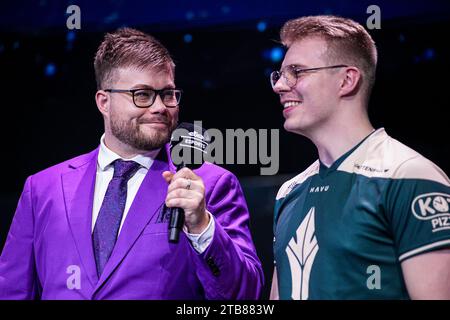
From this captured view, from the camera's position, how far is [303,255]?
2234 millimetres

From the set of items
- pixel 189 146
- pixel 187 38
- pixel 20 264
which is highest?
pixel 187 38

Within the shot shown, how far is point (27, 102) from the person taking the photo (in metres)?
3.27

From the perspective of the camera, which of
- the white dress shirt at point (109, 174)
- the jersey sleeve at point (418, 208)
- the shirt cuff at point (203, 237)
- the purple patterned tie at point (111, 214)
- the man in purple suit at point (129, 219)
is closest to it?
the jersey sleeve at point (418, 208)

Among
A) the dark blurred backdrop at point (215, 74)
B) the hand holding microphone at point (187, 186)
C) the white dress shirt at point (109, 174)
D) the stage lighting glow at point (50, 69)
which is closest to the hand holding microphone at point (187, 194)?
the hand holding microphone at point (187, 186)

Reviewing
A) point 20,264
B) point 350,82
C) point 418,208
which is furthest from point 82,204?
point 418,208

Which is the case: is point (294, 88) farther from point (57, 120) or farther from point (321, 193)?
point (57, 120)

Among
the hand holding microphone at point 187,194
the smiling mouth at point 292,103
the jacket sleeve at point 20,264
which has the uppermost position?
the smiling mouth at point 292,103

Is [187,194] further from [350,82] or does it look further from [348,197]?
A: [350,82]

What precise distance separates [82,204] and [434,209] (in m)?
1.28

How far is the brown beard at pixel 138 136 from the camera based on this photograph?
2646 mm

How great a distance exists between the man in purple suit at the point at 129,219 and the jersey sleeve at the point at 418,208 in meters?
0.58

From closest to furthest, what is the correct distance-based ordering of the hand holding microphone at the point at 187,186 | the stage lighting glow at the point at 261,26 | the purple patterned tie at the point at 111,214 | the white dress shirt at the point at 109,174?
the hand holding microphone at the point at 187,186
the purple patterned tie at the point at 111,214
the white dress shirt at the point at 109,174
the stage lighting glow at the point at 261,26

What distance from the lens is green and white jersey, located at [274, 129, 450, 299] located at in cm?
201

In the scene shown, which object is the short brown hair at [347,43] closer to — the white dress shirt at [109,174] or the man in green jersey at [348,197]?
the man in green jersey at [348,197]
